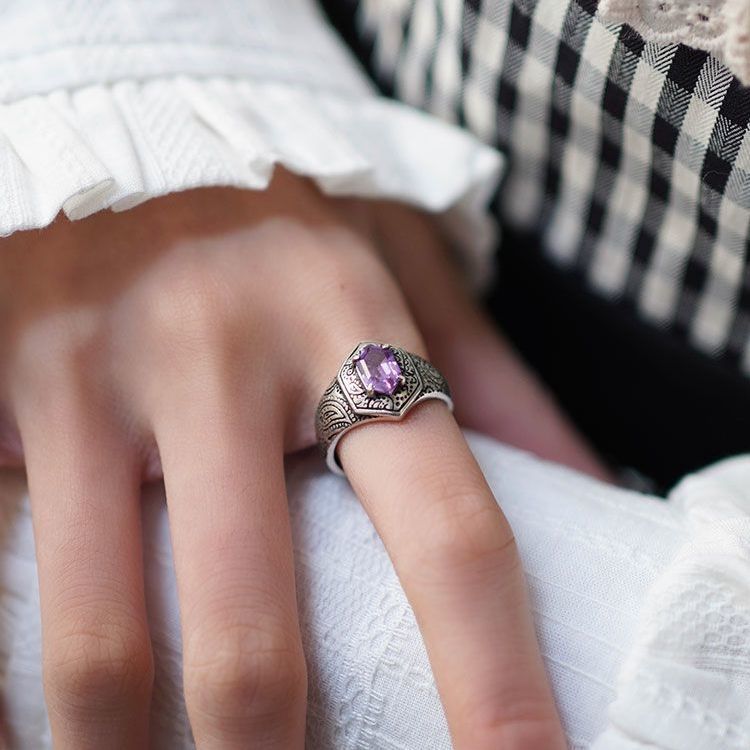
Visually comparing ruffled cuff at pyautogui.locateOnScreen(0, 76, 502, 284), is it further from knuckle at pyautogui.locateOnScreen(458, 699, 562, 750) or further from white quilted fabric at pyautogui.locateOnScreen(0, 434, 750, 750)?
knuckle at pyautogui.locateOnScreen(458, 699, 562, 750)

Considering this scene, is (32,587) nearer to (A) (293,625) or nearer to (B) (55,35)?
(A) (293,625)

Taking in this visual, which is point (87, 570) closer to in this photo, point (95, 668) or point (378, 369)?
point (95, 668)

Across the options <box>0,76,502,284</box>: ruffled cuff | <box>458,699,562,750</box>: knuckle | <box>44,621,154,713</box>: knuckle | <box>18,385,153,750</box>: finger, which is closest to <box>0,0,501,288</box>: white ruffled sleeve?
<box>0,76,502,284</box>: ruffled cuff

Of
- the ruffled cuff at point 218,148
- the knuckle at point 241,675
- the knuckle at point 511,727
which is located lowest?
the knuckle at point 241,675

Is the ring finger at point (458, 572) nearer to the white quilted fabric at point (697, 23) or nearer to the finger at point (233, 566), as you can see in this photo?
the finger at point (233, 566)

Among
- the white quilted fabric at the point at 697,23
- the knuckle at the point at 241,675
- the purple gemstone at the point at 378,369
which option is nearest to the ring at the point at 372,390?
the purple gemstone at the point at 378,369

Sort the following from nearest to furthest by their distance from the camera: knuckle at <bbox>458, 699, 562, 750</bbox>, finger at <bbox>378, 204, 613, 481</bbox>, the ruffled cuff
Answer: knuckle at <bbox>458, 699, 562, 750</bbox>, the ruffled cuff, finger at <bbox>378, 204, 613, 481</bbox>

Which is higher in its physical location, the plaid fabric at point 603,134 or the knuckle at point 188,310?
the plaid fabric at point 603,134
